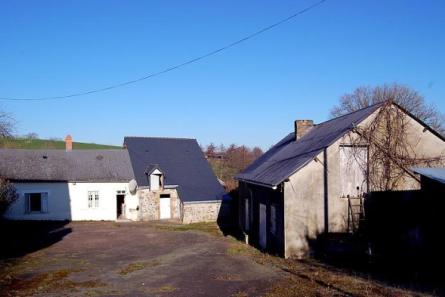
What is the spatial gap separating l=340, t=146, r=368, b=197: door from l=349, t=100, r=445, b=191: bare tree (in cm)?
9

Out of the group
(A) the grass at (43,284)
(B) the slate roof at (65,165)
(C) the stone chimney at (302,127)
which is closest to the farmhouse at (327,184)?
(C) the stone chimney at (302,127)

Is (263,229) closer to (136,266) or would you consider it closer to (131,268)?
(136,266)

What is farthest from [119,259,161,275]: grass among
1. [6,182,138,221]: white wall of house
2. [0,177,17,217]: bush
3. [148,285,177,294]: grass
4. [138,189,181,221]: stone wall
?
[6,182,138,221]: white wall of house

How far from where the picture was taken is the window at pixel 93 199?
1321 inches

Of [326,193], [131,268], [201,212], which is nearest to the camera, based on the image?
[131,268]

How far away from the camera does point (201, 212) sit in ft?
108

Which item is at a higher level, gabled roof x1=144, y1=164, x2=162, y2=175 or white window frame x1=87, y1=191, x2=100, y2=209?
gabled roof x1=144, y1=164, x2=162, y2=175

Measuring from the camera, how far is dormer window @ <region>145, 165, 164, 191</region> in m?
33.9

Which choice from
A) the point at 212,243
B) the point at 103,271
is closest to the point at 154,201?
the point at 212,243

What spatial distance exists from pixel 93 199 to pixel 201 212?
27.7ft

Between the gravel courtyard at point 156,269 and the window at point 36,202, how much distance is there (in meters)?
6.37

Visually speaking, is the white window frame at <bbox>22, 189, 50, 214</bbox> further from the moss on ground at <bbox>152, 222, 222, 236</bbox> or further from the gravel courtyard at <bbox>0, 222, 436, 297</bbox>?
the moss on ground at <bbox>152, 222, 222, 236</bbox>

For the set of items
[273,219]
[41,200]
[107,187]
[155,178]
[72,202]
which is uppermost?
[155,178]

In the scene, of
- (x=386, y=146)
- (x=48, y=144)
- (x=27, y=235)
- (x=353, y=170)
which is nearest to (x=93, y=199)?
(x=27, y=235)
